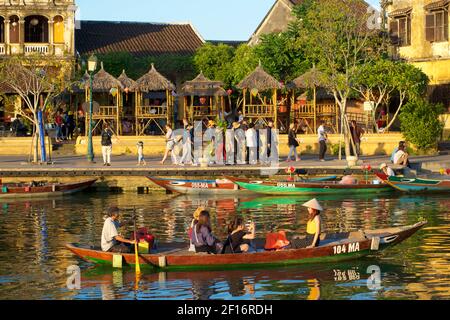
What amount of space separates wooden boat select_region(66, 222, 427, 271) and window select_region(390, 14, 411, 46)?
3294 centimetres

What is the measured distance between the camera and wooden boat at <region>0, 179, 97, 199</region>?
39062 mm

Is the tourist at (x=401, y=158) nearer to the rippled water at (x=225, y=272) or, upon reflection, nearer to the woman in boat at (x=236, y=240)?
the rippled water at (x=225, y=272)

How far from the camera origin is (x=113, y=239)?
2395 cm

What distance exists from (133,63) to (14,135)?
10716mm

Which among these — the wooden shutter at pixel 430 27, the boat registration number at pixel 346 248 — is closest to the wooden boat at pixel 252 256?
the boat registration number at pixel 346 248

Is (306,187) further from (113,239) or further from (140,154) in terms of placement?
(113,239)

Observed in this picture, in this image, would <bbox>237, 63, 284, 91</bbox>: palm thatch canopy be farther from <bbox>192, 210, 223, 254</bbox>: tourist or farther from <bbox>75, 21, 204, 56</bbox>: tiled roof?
<bbox>192, 210, 223, 254</bbox>: tourist

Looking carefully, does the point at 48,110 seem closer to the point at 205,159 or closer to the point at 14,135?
the point at 14,135

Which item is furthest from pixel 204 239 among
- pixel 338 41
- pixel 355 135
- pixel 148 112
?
pixel 148 112

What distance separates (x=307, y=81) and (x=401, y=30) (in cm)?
832

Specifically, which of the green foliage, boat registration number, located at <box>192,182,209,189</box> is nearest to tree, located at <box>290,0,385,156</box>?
the green foliage

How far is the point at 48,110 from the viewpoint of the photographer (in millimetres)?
55344
